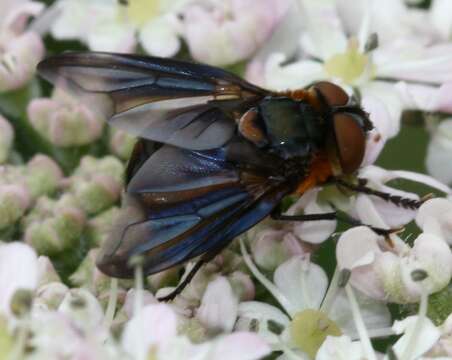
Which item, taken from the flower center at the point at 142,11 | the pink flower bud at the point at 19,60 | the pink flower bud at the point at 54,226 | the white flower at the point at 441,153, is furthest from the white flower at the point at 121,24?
the white flower at the point at 441,153

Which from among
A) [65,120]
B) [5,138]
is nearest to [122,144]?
[65,120]

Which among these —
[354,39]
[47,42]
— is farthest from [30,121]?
[354,39]

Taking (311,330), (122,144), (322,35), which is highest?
(322,35)

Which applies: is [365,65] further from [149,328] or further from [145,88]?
[149,328]

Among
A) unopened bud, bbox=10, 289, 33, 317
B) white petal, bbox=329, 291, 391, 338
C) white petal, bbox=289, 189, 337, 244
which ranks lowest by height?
white petal, bbox=329, 291, 391, 338

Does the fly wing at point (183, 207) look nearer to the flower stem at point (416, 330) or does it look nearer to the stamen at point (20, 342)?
the stamen at point (20, 342)

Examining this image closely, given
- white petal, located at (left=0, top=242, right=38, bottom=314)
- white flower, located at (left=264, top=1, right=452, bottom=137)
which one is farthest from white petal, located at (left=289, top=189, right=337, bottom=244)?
white petal, located at (left=0, top=242, right=38, bottom=314)

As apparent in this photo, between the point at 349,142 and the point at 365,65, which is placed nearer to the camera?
the point at 349,142

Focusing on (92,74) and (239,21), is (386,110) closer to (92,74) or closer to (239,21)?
(239,21)

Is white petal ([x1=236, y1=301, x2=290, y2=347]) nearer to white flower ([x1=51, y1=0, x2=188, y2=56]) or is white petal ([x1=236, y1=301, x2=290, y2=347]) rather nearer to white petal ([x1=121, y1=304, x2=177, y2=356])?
A: white petal ([x1=121, y1=304, x2=177, y2=356])
